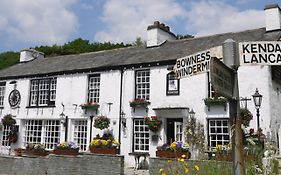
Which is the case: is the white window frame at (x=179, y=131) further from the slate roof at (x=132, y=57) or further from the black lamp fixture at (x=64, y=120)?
the black lamp fixture at (x=64, y=120)

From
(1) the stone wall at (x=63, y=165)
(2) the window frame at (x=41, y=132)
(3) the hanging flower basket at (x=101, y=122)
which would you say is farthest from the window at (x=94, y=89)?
(1) the stone wall at (x=63, y=165)

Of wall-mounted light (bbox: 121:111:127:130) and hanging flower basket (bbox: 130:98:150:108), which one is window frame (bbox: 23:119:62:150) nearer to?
wall-mounted light (bbox: 121:111:127:130)

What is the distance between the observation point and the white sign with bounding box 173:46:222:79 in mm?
3630

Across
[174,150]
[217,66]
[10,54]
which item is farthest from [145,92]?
[10,54]

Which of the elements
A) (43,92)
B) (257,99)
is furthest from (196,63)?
(43,92)

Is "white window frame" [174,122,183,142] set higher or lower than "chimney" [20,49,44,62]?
lower

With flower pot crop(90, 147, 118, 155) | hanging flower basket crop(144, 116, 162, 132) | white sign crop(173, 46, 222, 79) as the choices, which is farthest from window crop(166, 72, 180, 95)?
white sign crop(173, 46, 222, 79)

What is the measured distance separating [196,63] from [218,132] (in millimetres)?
10636

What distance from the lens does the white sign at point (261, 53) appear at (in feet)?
11.5

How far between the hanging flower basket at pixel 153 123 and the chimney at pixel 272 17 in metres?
6.91

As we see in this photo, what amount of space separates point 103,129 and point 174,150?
19.9 ft

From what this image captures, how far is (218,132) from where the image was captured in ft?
45.2

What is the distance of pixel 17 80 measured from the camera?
20.6m

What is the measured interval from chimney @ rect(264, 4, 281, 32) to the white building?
0.15ft
